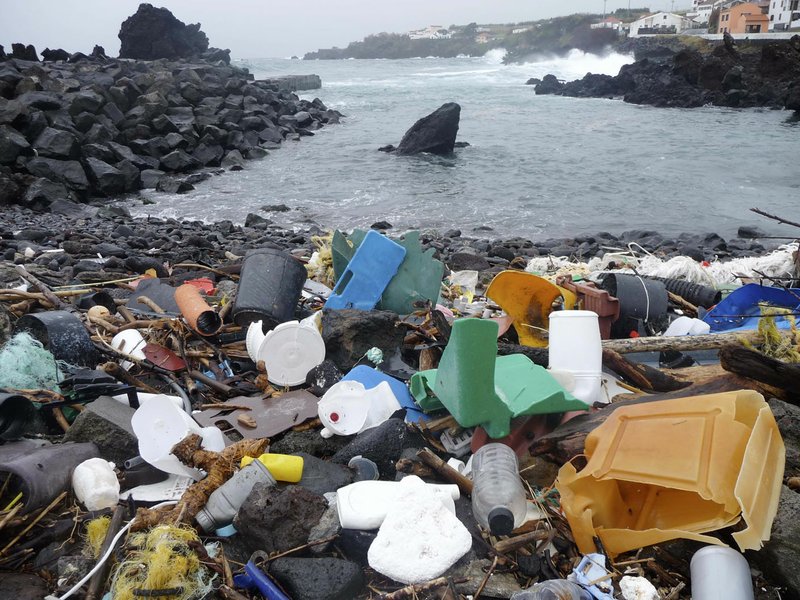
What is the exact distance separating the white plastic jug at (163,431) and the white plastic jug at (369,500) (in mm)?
678

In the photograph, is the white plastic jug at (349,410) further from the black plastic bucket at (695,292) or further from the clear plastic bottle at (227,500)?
the black plastic bucket at (695,292)

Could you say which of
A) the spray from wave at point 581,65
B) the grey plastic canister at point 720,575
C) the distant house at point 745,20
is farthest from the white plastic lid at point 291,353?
the distant house at point 745,20

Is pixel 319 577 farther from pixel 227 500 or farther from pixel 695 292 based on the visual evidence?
pixel 695 292

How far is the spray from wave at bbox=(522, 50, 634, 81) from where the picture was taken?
56.5m

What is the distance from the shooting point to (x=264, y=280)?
3951 mm

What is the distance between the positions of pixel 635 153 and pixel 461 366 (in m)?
18.6

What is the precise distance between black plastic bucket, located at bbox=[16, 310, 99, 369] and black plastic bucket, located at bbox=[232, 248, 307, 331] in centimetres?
87

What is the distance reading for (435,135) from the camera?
63.7 ft

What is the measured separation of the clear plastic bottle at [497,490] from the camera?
209 cm

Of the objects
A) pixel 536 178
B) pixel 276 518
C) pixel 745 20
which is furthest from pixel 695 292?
pixel 745 20

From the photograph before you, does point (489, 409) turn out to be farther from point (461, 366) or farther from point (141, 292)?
point (141, 292)

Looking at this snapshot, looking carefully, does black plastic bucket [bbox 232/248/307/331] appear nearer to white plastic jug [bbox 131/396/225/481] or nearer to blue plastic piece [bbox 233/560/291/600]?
white plastic jug [bbox 131/396/225/481]

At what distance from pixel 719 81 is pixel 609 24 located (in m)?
58.7

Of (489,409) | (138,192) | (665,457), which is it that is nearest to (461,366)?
(489,409)
